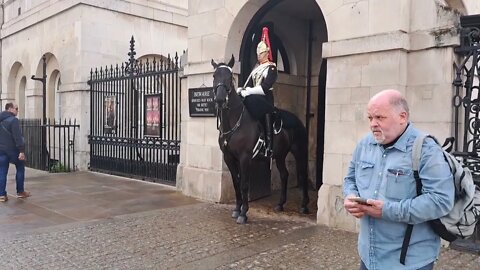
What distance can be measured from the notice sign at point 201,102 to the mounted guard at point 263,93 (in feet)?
4.08

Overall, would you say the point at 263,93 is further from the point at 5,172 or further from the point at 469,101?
the point at 5,172

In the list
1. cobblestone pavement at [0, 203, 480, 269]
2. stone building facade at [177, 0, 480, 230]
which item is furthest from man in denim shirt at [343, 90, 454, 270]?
stone building facade at [177, 0, 480, 230]

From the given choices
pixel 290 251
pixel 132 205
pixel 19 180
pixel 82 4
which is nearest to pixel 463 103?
pixel 290 251

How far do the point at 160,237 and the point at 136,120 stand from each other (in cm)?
→ 594

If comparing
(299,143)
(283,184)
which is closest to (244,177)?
(283,184)

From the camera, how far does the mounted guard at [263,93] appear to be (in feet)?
22.0

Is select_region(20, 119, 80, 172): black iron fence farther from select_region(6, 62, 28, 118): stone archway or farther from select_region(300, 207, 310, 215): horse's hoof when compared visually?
select_region(300, 207, 310, 215): horse's hoof

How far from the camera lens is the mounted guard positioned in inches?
264

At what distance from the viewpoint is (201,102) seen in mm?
8328

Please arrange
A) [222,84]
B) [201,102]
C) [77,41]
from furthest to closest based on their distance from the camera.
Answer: [77,41] < [201,102] < [222,84]

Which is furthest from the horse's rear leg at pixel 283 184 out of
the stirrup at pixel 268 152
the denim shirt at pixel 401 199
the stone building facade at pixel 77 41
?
the stone building facade at pixel 77 41

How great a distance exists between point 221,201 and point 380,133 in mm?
5819

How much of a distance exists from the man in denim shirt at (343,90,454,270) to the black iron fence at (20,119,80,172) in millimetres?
11494

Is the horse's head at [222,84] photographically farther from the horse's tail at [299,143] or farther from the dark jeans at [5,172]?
the dark jeans at [5,172]
